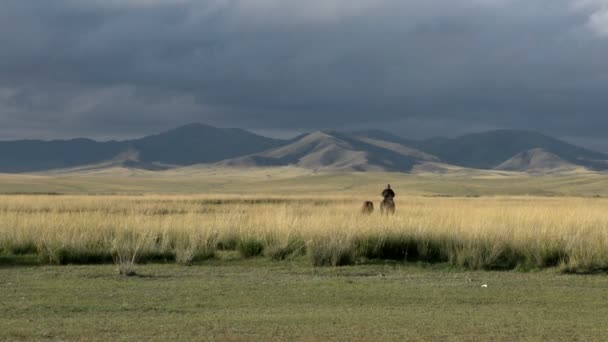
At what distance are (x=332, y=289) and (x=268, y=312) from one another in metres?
2.88

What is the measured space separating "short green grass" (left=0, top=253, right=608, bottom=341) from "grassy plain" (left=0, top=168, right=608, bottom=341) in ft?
0.09

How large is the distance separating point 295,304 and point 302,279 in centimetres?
333

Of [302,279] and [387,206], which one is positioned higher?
[387,206]

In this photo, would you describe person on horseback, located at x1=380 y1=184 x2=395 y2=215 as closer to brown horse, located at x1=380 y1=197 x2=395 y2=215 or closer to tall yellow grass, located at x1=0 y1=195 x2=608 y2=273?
brown horse, located at x1=380 y1=197 x2=395 y2=215

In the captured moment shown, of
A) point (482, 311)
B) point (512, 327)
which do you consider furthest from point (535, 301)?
point (512, 327)

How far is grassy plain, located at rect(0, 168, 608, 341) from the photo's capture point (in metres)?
11.1

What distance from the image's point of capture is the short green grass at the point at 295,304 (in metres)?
10.7

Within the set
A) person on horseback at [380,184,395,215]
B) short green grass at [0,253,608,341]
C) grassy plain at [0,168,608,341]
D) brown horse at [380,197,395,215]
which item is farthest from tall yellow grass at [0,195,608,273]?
person on horseback at [380,184,395,215]

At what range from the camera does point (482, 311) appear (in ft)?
41.9

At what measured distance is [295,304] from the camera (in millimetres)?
13297

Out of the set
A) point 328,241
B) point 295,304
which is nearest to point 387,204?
point 328,241

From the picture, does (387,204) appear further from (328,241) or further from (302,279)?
(302,279)

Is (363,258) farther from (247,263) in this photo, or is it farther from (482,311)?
(482,311)

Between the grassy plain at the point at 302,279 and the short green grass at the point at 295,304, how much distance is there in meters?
0.03
